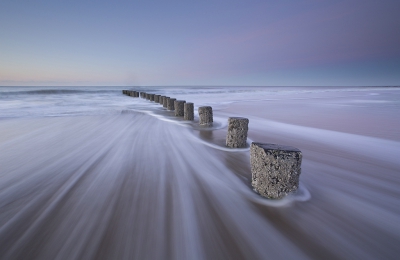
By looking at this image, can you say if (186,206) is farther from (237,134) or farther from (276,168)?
(237,134)

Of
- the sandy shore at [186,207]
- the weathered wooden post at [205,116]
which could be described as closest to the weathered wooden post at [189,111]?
the weathered wooden post at [205,116]

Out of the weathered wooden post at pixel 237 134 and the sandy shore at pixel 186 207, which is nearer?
the sandy shore at pixel 186 207

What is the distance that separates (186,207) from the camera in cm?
224

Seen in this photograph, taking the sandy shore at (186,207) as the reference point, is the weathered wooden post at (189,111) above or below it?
above

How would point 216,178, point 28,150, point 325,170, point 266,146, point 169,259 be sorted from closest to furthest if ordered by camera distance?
point 169,259 → point 266,146 → point 216,178 → point 325,170 → point 28,150

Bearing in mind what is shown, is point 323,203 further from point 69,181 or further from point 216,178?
point 69,181

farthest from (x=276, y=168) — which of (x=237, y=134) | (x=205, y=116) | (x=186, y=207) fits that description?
(x=205, y=116)

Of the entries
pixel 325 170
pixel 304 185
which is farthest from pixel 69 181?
pixel 325 170

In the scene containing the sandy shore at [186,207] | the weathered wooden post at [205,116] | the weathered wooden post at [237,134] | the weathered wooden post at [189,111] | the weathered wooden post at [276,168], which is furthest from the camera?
the weathered wooden post at [189,111]

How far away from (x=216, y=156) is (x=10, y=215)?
2951mm

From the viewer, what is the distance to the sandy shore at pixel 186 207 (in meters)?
1.70

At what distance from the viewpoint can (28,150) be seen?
13.4ft

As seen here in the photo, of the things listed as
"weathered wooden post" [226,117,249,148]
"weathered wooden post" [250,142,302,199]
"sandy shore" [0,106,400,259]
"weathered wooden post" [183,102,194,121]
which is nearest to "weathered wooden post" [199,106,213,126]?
"weathered wooden post" [183,102,194,121]

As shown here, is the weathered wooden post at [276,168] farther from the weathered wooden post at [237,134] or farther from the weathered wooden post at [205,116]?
the weathered wooden post at [205,116]
